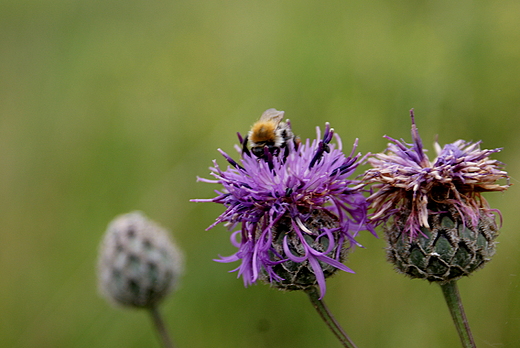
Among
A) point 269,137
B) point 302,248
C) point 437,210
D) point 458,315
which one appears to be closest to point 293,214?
point 302,248

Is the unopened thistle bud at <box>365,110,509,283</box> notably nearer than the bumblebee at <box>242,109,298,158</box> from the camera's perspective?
Yes

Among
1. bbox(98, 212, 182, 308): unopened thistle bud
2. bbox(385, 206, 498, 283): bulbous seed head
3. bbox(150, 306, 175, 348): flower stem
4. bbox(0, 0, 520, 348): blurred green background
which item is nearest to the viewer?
bbox(385, 206, 498, 283): bulbous seed head

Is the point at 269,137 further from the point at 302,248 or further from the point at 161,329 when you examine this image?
the point at 161,329

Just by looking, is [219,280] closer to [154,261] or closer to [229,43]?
[154,261]

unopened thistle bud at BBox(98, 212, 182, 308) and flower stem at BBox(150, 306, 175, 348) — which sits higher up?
unopened thistle bud at BBox(98, 212, 182, 308)

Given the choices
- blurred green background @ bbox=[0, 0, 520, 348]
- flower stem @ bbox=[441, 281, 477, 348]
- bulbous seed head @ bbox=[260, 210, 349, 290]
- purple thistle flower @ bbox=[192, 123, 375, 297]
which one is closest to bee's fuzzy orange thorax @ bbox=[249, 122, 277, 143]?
purple thistle flower @ bbox=[192, 123, 375, 297]

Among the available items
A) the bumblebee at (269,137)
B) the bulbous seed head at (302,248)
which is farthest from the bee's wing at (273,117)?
the bulbous seed head at (302,248)

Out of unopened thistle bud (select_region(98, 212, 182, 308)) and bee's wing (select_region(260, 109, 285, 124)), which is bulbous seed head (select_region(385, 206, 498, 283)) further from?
unopened thistle bud (select_region(98, 212, 182, 308))

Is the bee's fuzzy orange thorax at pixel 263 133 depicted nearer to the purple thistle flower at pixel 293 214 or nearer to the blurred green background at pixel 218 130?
the purple thistle flower at pixel 293 214
